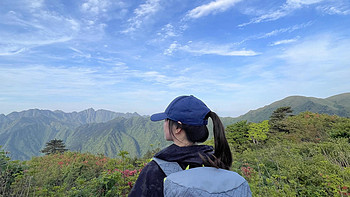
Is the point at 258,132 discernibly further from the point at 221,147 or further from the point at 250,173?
the point at 221,147

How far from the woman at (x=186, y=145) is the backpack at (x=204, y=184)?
0.29ft

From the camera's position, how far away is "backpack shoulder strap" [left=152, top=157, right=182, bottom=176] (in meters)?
→ 0.90

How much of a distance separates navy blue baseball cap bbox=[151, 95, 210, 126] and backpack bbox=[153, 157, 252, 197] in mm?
319

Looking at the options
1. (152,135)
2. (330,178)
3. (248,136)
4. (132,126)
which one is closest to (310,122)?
(248,136)

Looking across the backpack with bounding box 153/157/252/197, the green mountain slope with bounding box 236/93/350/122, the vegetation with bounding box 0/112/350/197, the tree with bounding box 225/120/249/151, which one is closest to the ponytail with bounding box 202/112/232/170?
the backpack with bounding box 153/157/252/197

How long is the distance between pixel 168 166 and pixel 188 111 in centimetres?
33

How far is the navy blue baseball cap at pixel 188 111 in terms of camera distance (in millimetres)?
1078

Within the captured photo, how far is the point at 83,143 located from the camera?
143 meters

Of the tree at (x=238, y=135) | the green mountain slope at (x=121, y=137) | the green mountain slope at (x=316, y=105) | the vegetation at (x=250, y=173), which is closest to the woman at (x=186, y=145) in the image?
the vegetation at (x=250, y=173)

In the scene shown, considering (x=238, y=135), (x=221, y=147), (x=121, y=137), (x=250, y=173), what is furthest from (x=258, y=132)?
(x=121, y=137)

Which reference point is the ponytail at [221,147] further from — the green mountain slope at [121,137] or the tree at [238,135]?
the green mountain slope at [121,137]

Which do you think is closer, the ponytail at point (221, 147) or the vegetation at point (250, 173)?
the ponytail at point (221, 147)

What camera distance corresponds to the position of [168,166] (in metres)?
0.92

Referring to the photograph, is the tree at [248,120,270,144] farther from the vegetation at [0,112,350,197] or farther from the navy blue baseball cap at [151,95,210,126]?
the navy blue baseball cap at [151,95,210,126]
